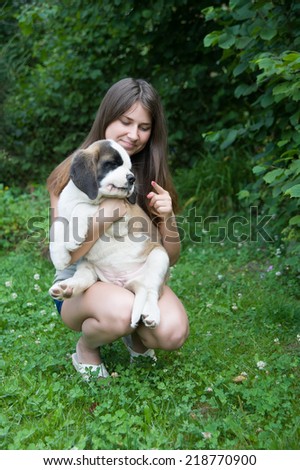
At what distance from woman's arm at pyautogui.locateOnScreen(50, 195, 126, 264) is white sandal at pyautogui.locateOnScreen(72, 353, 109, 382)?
559mm

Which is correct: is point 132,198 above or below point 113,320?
above

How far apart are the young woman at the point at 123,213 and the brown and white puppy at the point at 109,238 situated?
0.06m

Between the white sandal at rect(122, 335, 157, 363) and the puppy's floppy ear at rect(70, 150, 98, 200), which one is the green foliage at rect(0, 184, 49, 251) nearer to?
the white sandal at rect(122, 335, 157, 363)

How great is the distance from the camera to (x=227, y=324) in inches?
151

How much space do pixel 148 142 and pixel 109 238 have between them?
0.67 m

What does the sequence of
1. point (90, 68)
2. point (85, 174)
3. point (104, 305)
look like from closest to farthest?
point (85, 174) → point (104, 305) → point (90, 68)

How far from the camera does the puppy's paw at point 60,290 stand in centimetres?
279

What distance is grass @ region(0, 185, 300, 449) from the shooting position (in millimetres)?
2494

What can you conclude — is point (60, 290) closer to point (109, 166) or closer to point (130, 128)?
point (109, 166)

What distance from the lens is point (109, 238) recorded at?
3.09 m

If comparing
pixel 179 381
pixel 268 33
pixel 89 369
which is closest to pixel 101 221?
pixel 89 369

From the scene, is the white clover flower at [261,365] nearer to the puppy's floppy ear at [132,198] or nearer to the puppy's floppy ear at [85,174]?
the puppy's floppy ear at [132,198]

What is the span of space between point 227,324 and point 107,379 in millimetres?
1159

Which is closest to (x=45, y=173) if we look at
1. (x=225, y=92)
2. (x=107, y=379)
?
(x=225, y=92)
